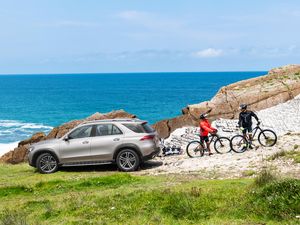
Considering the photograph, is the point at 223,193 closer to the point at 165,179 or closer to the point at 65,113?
the point at 165,179

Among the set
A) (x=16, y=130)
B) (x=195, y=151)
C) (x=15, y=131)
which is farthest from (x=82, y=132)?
(x=16, y=130)

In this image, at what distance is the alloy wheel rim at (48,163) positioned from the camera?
757 inches

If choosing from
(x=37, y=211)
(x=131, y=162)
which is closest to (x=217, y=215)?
(x=37, y=211)

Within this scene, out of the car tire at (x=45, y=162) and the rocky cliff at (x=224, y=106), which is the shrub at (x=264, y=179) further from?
the rocky cliff at (x=224, y=106)

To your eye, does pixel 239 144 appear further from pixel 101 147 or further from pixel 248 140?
pixel 101 147

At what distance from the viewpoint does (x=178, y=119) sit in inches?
1270

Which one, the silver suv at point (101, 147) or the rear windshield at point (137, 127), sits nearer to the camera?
the silver suv at point (101, 147)

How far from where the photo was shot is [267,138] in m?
21.1

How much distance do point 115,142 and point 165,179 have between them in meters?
3.54

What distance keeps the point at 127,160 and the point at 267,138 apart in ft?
21.4

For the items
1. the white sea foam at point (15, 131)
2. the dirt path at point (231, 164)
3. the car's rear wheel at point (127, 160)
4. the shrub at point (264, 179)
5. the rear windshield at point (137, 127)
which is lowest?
the shrub at point (264, 179)

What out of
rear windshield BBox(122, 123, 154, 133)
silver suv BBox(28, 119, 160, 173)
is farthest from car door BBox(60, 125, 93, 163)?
rear windshield BBox(122, 123, 154, 133)

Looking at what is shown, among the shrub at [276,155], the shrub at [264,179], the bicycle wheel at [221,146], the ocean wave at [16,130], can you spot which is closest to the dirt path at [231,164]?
the shrub at [276,155]

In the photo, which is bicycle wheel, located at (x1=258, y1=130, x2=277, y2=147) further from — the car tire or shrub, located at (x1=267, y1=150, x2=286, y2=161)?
the car tire
